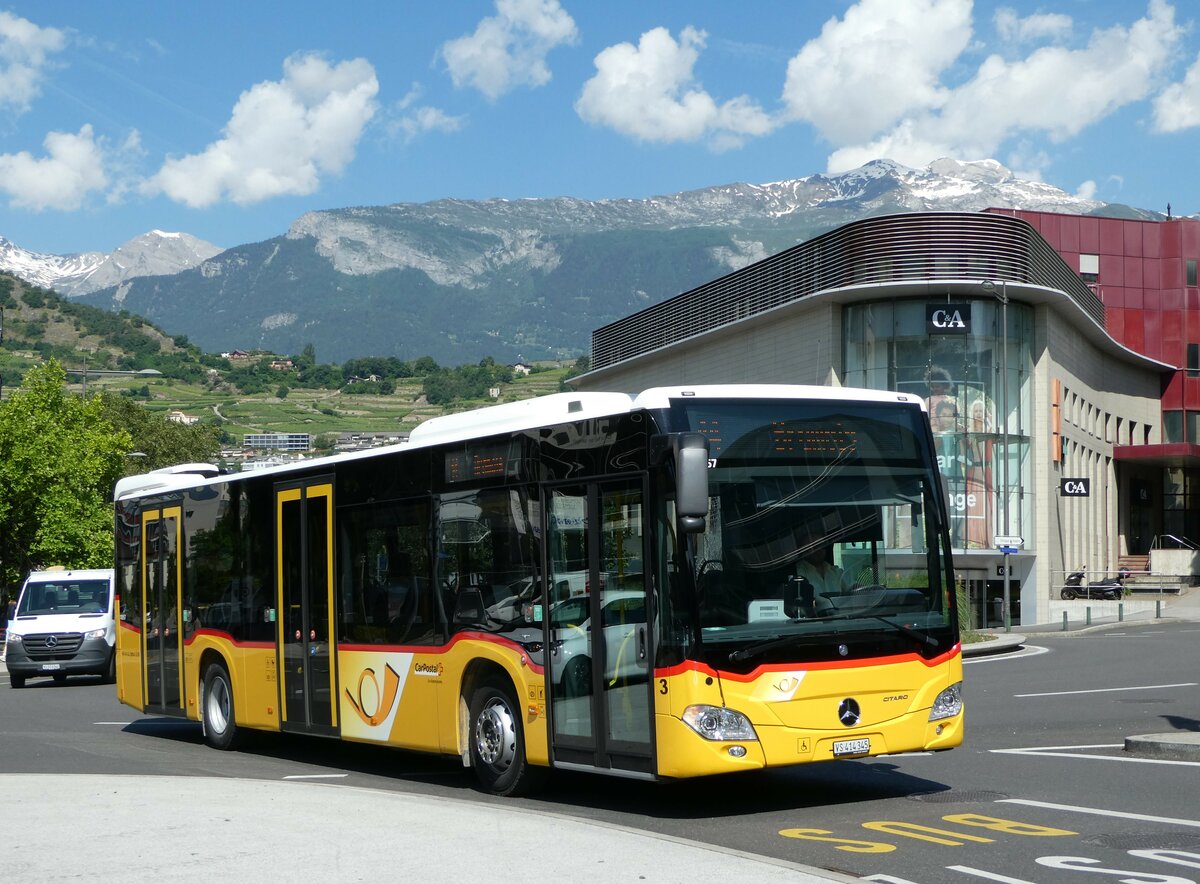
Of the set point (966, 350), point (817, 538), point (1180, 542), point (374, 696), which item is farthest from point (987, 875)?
point (1180, 542)

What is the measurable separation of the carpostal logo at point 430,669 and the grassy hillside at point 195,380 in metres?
124

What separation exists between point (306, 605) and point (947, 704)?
21.3 feet

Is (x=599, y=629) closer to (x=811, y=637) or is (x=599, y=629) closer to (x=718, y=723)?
(x=718, y=723)

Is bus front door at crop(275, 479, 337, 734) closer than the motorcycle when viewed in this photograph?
Yes

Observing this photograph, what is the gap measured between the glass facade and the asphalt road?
3174 cm

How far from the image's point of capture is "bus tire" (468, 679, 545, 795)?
1166cm

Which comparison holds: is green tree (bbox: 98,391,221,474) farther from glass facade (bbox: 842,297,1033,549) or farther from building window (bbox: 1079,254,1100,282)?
glass facade (bbox: 842,297,1033,549)

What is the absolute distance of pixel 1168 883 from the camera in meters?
7.84

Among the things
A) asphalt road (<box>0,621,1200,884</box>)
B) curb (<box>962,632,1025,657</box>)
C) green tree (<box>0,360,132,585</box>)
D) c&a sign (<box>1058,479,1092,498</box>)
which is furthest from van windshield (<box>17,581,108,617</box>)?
c&a sign (<box>1058,479,1092,498</box>)

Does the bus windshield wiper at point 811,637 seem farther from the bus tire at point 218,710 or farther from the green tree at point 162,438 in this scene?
the green tree at point 162,438

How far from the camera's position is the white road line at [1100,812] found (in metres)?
9.90

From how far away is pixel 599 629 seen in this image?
10.8 m

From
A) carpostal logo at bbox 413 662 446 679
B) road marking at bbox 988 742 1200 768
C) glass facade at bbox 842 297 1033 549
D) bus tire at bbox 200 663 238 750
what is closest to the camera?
carpostal logo at bbox 413 662 446 679

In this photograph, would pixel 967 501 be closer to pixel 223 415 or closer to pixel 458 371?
pixel 223 415
